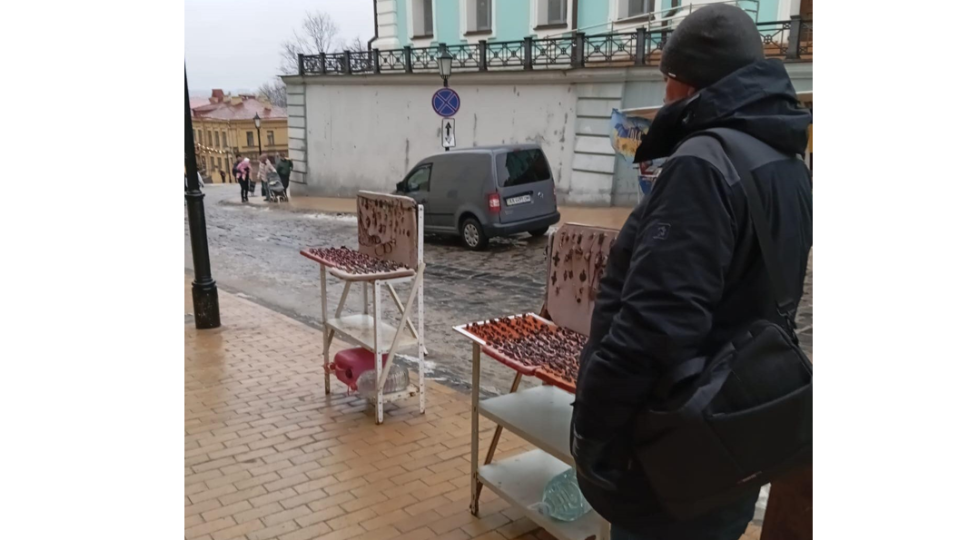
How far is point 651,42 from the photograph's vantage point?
1620 cm

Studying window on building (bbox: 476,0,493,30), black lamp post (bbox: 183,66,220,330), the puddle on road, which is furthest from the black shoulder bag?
window on building (bbox: 476,0,493,30)

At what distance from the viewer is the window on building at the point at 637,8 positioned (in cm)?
1680

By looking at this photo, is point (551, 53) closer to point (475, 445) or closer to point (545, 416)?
point (475, 445)

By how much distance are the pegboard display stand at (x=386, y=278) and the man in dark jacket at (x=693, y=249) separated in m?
2.40

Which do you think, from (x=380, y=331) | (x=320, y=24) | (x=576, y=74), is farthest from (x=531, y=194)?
(x=320, y=24)

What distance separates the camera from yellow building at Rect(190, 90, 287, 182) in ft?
178

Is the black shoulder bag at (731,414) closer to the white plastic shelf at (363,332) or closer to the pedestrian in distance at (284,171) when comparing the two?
the white plastic shelf at (363,332)

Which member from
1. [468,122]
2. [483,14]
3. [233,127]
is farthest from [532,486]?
[233,127]

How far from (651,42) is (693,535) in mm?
15814

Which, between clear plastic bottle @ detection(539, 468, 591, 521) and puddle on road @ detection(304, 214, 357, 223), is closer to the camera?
clear plastic bottle @ detection(539, 468, 591, 521)

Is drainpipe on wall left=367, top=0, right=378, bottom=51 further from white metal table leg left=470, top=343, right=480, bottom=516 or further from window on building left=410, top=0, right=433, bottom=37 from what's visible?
white metal table leg left=470, top=343, right=480, bottom=516

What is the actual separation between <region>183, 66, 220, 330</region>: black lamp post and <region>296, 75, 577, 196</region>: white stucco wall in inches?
475

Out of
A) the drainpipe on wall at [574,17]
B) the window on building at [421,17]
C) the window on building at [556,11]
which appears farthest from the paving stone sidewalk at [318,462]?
the window on building at [421,17]

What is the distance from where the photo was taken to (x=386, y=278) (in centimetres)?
405
